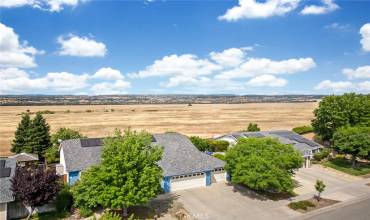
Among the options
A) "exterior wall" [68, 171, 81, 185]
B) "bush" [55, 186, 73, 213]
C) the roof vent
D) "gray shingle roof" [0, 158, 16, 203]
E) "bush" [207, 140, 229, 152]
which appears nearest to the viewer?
"gray shingle roof" [0, 158, 16, 203]

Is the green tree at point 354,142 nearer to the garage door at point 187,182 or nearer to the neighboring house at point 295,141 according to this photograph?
the neighboring house at point 295,141

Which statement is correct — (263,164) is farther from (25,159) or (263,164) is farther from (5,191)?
(25,159)

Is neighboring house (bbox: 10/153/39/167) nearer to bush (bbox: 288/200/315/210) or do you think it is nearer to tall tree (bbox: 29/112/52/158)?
tall tree (bbox: 29/112/52/158)

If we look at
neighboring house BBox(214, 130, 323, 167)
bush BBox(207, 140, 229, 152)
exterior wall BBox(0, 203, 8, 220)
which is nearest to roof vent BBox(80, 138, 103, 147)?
exterior wall BBox(0, 203, 8, 220)

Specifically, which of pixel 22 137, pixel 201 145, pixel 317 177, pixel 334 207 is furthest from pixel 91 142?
pixel 317 177

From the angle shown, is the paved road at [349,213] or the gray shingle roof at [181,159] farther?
the gray shingle roof at [181,159]

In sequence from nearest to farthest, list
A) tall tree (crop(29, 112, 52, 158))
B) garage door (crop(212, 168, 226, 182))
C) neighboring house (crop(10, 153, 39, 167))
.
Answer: garage door (crop(212, 168, 226, 182)) < neighboring house (crop(10, 153, 39, 167)) < tall tree (crop(29, 112, 52, 158))

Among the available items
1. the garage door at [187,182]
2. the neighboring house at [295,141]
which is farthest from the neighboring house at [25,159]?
the neighboring house at [295,141]
